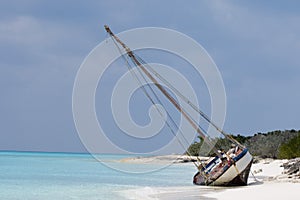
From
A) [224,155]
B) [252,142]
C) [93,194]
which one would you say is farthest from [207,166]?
[252,142]

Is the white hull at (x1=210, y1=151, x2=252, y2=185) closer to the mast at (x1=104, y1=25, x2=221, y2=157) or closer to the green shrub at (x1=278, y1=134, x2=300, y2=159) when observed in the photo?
the mast at (x1=104, y1=25, x2=221, y2=157)

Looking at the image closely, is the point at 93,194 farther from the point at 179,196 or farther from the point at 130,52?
the point at 130,52

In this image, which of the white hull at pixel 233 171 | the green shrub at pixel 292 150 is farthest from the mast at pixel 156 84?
the green shrub at pixel 292 150

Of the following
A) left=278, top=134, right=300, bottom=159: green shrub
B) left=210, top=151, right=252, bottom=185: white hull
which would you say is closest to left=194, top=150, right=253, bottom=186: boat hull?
left=210, top=151, right=252, bottom=185: white hull

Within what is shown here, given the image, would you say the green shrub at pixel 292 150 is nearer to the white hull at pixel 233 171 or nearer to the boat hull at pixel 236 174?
the boat hull at pixel 236 174

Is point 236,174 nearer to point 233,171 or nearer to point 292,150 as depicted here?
point 233,171

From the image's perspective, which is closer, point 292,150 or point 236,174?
point 236,174

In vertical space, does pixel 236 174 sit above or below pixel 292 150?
below

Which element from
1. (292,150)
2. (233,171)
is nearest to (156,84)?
(233,171)

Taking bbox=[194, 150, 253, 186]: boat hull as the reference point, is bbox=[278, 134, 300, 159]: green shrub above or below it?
above

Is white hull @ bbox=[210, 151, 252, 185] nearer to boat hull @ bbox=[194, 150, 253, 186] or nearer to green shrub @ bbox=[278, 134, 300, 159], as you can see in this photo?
boat hull @ bbox=[194, 150, 253, 186]

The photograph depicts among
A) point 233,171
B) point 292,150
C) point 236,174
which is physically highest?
point 292,150

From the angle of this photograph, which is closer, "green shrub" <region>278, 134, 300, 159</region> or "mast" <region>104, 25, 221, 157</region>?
"mast" <region>104, 25, 221, 157</region>

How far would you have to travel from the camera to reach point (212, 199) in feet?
57.7
